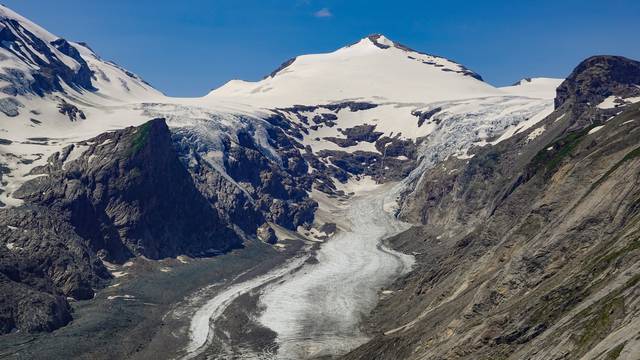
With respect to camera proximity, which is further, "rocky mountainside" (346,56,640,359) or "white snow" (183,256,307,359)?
"white snow" (183,256,307,359)

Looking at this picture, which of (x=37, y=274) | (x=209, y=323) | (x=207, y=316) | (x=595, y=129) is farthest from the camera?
(x=37, y=274)

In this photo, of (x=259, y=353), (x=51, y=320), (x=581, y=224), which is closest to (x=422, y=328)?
(x=581, y=224)

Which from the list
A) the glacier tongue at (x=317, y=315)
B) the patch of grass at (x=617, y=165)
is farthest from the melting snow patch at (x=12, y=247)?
the patch of grass at (x=617, y=165)

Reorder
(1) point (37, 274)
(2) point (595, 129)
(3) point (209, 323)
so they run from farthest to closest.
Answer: (1) point (37, 274)
(2) point (595, 129)
(3) point (209, 323)

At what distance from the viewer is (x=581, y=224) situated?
108688 mm

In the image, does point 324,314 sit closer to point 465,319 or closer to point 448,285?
point 448,285

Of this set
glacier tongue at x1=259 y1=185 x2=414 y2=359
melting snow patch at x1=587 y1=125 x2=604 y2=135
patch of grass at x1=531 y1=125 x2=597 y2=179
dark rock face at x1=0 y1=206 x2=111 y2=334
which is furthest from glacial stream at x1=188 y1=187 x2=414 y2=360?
melting snow patch at x1=587 y1=125 x2=604 y2=135

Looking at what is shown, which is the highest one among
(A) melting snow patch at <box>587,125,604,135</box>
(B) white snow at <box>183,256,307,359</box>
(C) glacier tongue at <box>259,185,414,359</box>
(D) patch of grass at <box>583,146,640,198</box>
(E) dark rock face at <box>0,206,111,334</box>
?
(A) melting snow patch at <box>587,125,604,135</box>

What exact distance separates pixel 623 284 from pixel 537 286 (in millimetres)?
23769

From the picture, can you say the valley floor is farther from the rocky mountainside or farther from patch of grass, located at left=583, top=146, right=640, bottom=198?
patch of grass, located at left=583, top=146, right=640, bottom=198

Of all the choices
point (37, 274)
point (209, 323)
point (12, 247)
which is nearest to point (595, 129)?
Answer: point (209, 323)

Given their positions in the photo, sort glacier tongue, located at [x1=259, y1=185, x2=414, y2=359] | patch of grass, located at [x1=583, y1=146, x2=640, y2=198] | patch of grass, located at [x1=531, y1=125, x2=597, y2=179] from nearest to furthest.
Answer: patch of grass, located at [x1=583, y1=146, x2=640, y2=198] < glacier tongue, located at [x1=259, y1=185, x2=414, y2=359] < patch of grass, located at [x1=531, y1=125, x2=597, y2=179]

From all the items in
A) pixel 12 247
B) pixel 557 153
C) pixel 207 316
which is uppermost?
pixel 557 153

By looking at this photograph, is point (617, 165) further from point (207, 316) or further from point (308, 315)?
point (207, 316)
